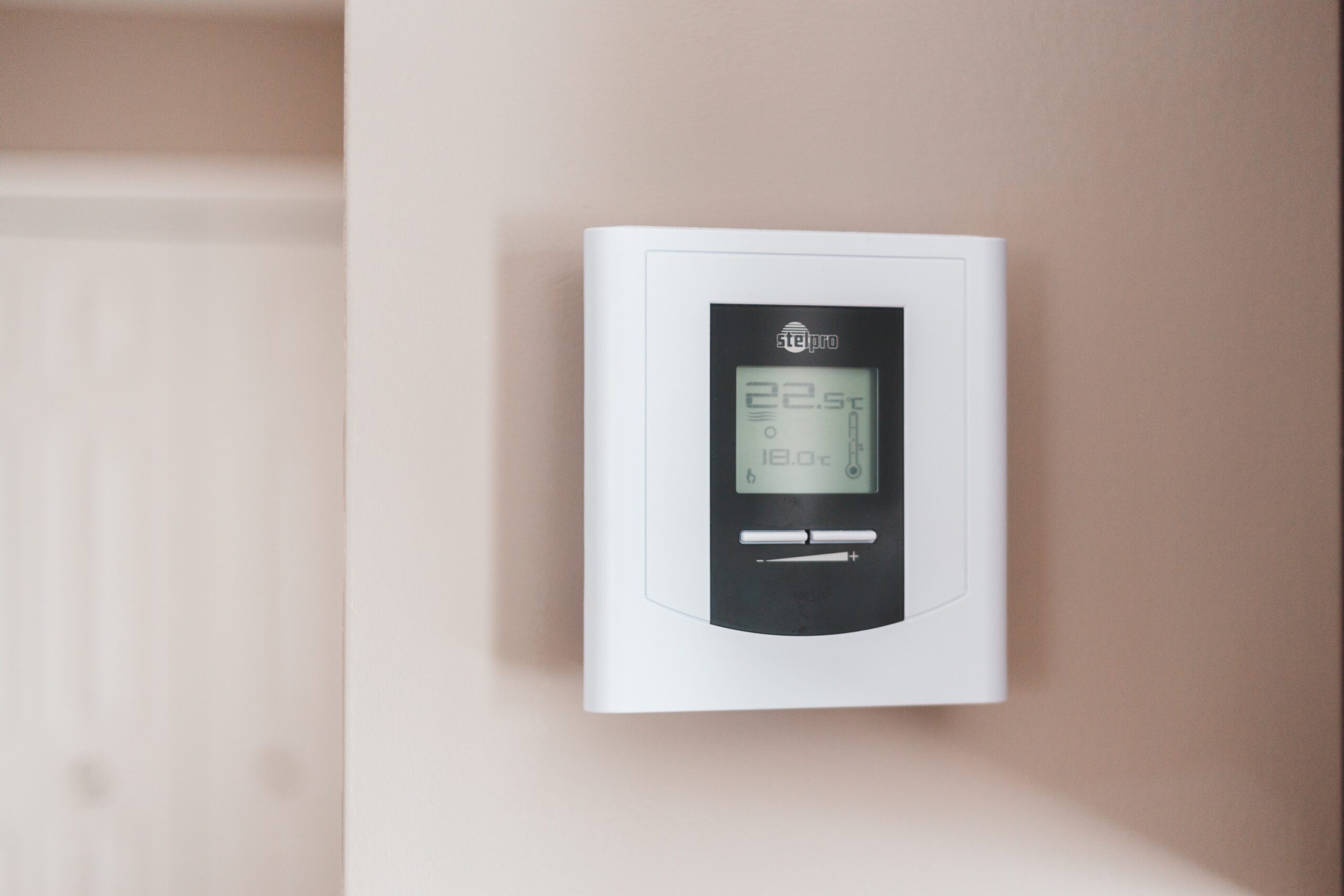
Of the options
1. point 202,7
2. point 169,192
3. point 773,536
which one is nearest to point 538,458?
point 773,536

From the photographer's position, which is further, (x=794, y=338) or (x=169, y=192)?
(x=169, y=192)

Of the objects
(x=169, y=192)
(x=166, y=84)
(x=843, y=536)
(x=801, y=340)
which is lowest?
(x=843, y=536)

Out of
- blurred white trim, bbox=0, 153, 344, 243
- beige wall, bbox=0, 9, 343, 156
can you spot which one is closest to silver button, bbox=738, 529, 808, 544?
blurred white trim, bbox=0, 153, 344, 243

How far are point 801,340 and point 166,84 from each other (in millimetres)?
1164

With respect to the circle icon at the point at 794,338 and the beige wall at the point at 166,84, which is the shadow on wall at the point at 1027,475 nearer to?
the circle icon at the point at 794,338

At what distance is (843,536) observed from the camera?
0.60 m

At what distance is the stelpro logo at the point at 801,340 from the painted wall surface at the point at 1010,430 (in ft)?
0.34

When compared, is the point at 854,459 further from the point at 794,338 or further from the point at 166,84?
the point at 166,84

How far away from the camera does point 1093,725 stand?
0.67 m

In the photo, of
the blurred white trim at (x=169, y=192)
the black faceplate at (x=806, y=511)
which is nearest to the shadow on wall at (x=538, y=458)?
the black faceplate at (x=806, y=511)

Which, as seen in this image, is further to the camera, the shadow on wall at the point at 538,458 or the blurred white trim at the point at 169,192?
the blurred white trim at the point at 169,192

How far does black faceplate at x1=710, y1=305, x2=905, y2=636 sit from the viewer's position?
59cm

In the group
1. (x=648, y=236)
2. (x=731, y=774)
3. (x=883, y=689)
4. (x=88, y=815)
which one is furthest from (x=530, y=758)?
(x=88, y=815)

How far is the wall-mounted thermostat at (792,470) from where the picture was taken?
0.58 metres
